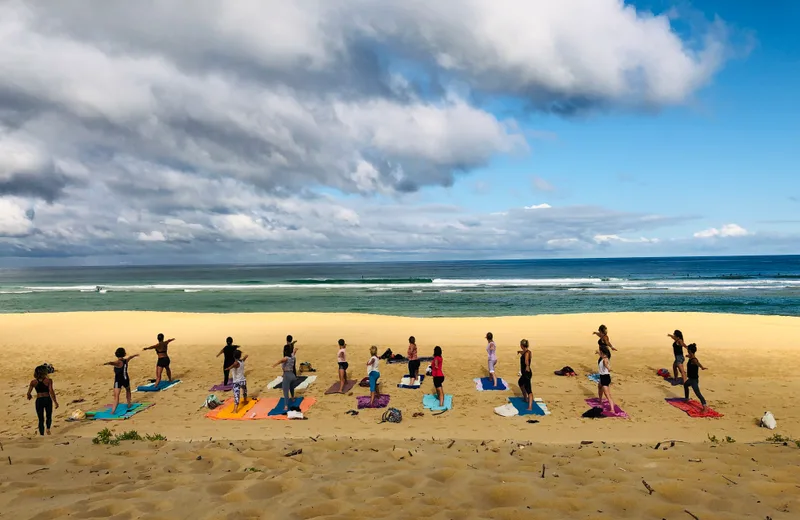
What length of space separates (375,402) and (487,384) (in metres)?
4.33

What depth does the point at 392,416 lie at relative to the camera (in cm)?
1209

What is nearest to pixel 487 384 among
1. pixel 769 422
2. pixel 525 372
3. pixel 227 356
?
pixel 525 372

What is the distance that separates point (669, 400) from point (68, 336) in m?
31.5

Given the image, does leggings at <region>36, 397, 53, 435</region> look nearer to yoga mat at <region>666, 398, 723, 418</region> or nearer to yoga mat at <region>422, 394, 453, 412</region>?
yoga mat at <region>422, 394, 453, 412</region>

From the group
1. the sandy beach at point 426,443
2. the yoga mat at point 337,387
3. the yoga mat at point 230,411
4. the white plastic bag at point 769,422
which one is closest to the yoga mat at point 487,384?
the sandy beach at point 426,443

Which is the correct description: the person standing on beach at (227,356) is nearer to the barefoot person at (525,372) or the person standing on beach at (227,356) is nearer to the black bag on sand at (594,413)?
the barefoot person at (525,372)

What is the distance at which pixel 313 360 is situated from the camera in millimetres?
19641

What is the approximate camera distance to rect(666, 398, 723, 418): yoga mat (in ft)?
40.0

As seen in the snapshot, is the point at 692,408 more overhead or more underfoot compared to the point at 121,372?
more underfoot

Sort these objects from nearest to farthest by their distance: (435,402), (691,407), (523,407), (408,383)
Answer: (691,407)
(523,407)
(435,402)
(408,383)

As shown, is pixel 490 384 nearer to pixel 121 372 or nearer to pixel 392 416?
pixel 392 416

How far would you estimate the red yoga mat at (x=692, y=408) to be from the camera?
12.2 meters

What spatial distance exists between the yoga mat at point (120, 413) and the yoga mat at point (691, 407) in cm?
1617

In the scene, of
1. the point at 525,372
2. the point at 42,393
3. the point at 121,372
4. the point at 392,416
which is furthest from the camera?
the point at 525,372
